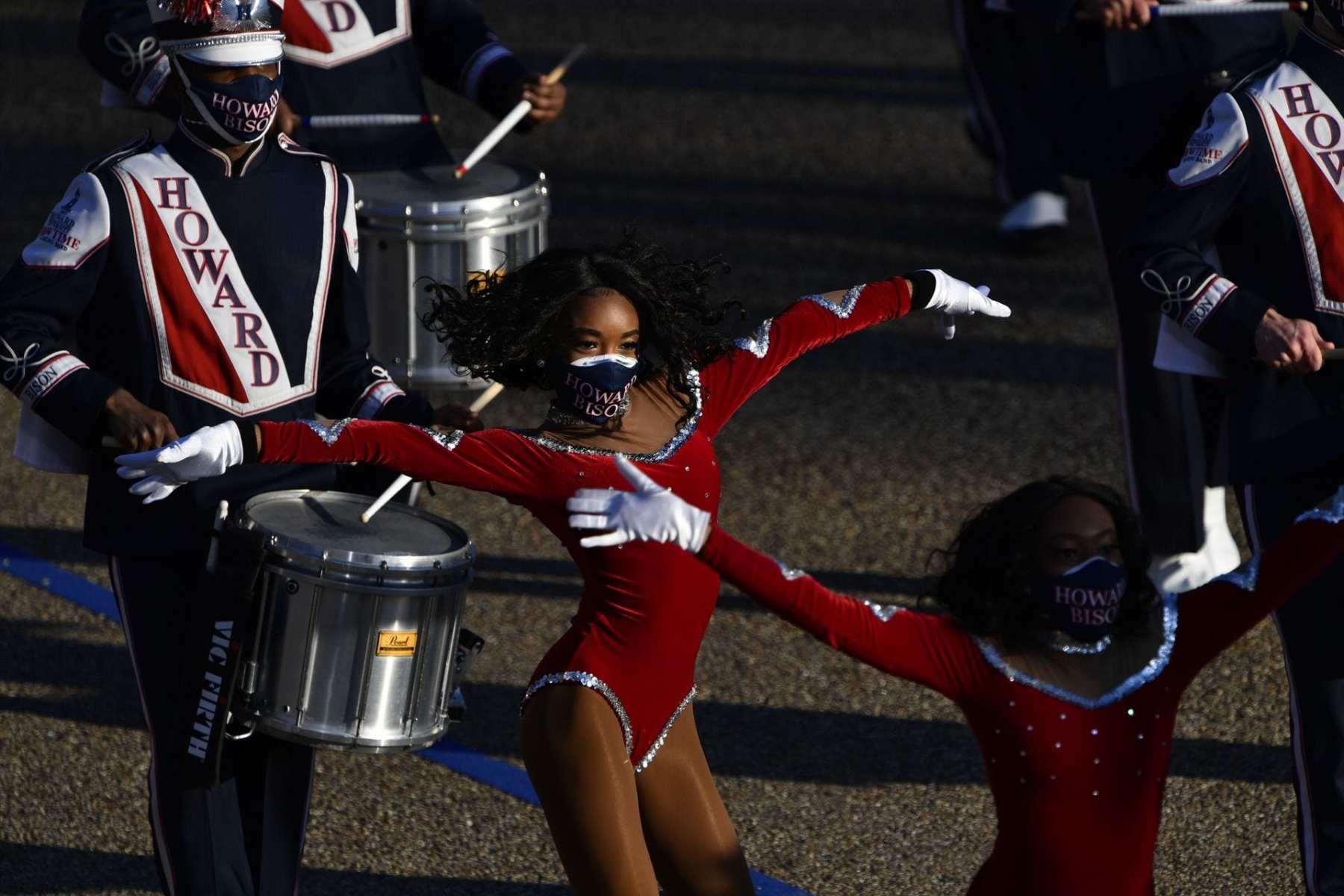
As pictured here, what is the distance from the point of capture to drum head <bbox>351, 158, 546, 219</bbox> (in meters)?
5.51

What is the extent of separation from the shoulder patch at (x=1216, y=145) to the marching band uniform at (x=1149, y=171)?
1.28 meters

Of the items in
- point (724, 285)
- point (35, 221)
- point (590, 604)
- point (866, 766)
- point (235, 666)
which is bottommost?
point (35, 221)

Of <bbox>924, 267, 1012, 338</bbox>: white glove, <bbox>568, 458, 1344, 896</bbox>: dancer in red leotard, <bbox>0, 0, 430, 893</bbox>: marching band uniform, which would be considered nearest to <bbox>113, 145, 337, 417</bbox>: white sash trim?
<bbox>0, 0, 430, 893</bbox>: marching band uniform

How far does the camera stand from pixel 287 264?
400 cm

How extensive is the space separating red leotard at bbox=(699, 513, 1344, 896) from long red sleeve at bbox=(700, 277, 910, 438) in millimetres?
756

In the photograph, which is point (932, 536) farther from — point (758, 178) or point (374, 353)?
point (758, 178)

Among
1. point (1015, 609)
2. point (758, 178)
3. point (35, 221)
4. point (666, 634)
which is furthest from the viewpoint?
point (758, 178)

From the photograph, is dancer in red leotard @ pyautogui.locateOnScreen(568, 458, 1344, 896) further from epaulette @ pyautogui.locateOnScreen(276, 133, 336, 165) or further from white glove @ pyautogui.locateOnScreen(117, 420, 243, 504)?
epaulette @ pyautogui.locateOnScreen(276, 133, 336, 165)

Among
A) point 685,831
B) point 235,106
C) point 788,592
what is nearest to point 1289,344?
point 788,592

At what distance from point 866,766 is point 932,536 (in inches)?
60.4

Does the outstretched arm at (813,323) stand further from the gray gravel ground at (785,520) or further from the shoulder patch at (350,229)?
the gray gravel ground at (785,520)

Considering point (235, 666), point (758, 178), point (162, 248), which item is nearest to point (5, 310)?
point (162, 248)

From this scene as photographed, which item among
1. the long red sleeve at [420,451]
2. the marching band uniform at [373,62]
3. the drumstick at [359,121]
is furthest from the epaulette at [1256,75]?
the drumstick at [359,121]

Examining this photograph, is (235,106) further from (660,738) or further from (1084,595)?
(1084,595)
